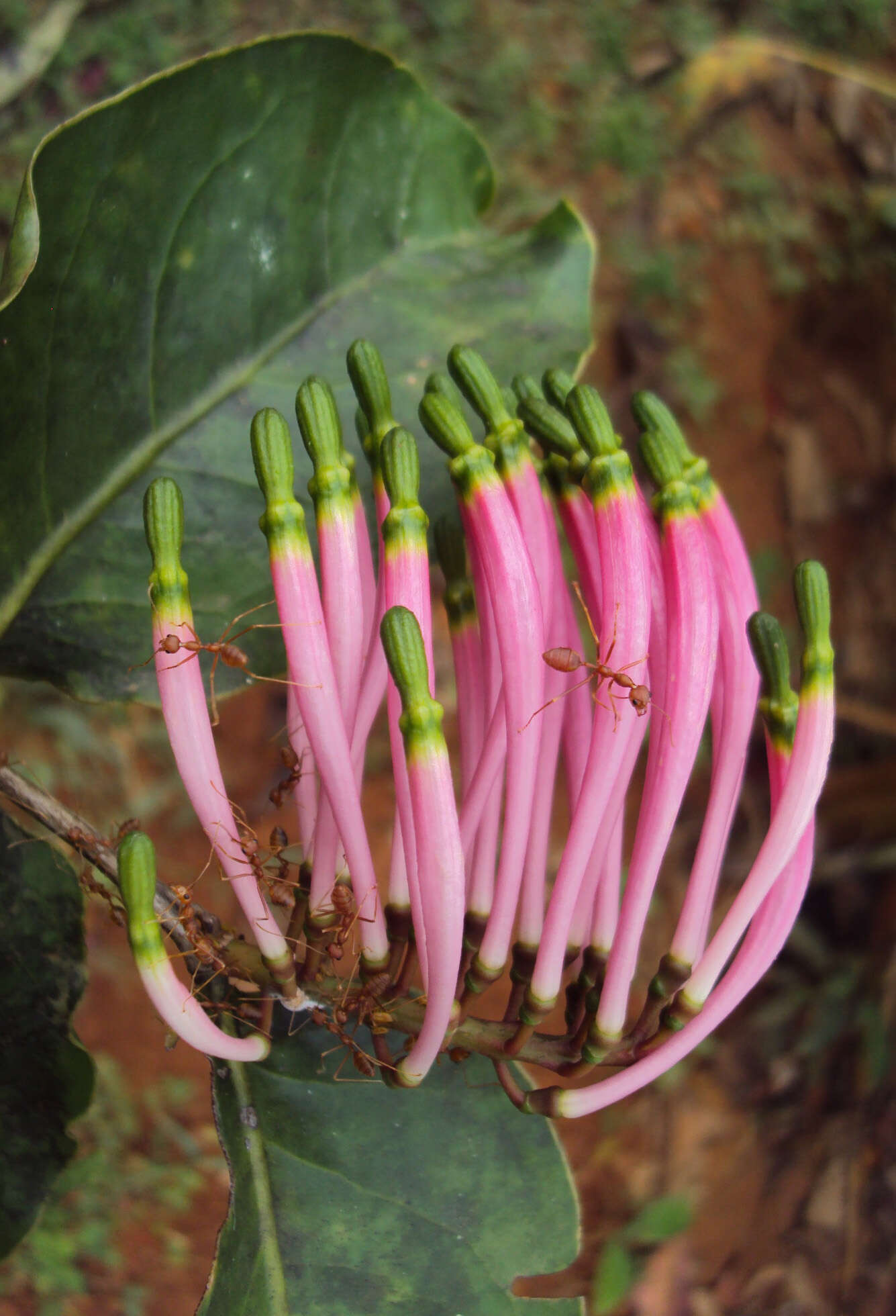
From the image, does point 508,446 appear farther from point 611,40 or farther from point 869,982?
point 611,40

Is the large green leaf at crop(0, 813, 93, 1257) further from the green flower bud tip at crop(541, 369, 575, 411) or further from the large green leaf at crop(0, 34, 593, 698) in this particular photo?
the green flower bud tip at crop(541, 369, 575, 411)

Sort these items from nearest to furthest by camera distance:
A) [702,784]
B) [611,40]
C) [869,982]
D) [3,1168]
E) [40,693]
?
1. [3,1168]
2. [40,693]
3. [869,982]
4. [702,784]
5. [611,40]

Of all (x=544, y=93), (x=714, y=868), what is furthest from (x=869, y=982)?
(x=544, y=93)

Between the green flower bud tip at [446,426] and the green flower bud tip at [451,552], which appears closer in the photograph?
the green flower bud tip at [446,426]

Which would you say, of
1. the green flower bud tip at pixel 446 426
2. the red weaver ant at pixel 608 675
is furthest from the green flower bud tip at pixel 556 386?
the red weaver ant at pixel 608 675

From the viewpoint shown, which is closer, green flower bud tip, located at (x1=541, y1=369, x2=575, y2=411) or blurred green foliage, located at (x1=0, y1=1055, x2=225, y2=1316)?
green flower bud tip, located at (x1=541, y1=369, x2=575, y2=411)

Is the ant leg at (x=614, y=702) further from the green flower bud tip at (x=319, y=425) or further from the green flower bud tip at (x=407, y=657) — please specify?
the green flower bud tip at (x=319, y=425)

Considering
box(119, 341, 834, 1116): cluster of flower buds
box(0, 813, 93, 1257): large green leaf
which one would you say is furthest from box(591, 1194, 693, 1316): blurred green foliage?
box(119, 341, 834, 1116): cluster of flower buds
